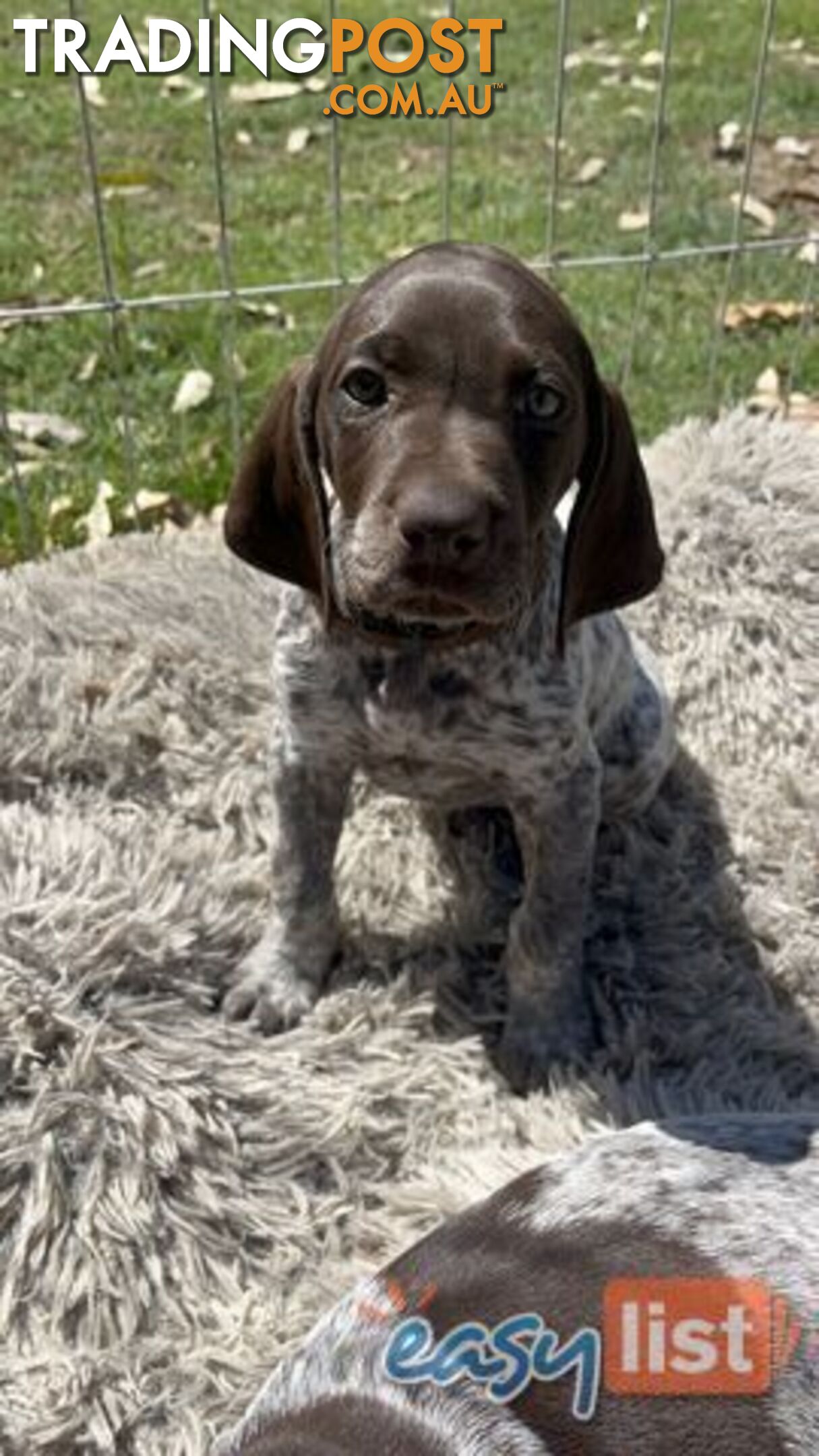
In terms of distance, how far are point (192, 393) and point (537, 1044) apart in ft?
9.31

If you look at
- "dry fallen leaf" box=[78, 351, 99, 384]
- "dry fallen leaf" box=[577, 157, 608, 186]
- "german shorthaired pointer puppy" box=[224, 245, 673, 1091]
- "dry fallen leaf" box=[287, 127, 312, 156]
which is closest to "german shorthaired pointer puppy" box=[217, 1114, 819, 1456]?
"german shorthaired pointer puppy" box=[224, 245, 673, 1091]

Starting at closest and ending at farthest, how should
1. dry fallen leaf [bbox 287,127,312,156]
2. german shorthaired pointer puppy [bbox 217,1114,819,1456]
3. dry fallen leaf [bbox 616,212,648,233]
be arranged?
german shorthaired pointer puppy [bbox 217,1114,819,1456] < dry fallen leaf [bbox 616,212,648,233] < dry fallen leaf [bbox 287,127,312,156]

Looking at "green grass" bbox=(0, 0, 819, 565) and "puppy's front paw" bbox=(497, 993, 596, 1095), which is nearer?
"puppy's front paw" bbox=(497, 993, 596, 1095)

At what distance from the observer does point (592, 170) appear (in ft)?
23.7

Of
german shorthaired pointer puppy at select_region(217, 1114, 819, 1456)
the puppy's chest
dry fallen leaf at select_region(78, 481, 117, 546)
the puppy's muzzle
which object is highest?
the puppy's muzzle

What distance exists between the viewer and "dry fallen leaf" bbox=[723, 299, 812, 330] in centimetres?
589

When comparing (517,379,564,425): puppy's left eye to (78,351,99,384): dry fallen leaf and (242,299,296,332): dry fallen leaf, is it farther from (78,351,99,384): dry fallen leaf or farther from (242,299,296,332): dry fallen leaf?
(242,299,296,332): dry fallen leaf

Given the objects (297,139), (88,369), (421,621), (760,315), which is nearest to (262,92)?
(297,139)

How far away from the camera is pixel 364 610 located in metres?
2.85

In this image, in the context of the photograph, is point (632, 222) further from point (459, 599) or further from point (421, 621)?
point (459, 599)

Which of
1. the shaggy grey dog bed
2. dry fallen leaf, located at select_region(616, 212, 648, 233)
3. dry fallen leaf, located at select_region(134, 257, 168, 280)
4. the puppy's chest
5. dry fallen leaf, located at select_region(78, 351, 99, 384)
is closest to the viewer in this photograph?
the shaggy grey dog bed

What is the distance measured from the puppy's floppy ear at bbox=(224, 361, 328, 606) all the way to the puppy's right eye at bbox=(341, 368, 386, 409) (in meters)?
0.15

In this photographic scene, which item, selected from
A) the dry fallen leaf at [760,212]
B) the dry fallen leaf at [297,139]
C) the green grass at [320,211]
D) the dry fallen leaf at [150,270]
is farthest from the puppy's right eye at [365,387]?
the dry fallen leaf at [297,139]

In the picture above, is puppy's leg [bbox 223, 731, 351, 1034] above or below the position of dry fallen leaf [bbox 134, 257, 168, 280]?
above
